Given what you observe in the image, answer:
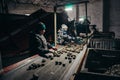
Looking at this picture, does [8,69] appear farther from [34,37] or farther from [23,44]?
[23,44]

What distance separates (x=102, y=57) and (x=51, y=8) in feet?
19.5

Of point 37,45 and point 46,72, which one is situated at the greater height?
point 37,45

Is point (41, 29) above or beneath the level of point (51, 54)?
above

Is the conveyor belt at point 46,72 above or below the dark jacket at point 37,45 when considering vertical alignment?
below

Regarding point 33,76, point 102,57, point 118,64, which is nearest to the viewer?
point 33,76

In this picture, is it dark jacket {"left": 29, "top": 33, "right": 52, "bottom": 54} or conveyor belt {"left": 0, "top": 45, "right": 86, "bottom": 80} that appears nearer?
conveyor belt {"left": 0, "top": 45, "right": 86, "bottom": 80}

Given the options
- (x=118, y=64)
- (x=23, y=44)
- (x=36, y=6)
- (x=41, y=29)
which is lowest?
(x=118, y=64)

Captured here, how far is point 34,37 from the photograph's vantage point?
4.87 meters

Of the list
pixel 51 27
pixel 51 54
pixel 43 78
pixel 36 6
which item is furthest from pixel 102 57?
pixel 36 6

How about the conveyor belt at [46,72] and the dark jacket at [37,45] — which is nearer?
the conveyor belt at [46,72]

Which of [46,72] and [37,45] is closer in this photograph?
[46,72]

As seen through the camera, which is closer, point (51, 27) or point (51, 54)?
point (51, 54)

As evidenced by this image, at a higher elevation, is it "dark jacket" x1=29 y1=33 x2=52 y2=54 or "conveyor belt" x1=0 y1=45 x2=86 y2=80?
"dark jacket" x1=29 y1=33 x2=52 y2=54

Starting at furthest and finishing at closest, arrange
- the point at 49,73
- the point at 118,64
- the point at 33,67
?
the point at 118,64, the point at 33,67, the point at 49,73
